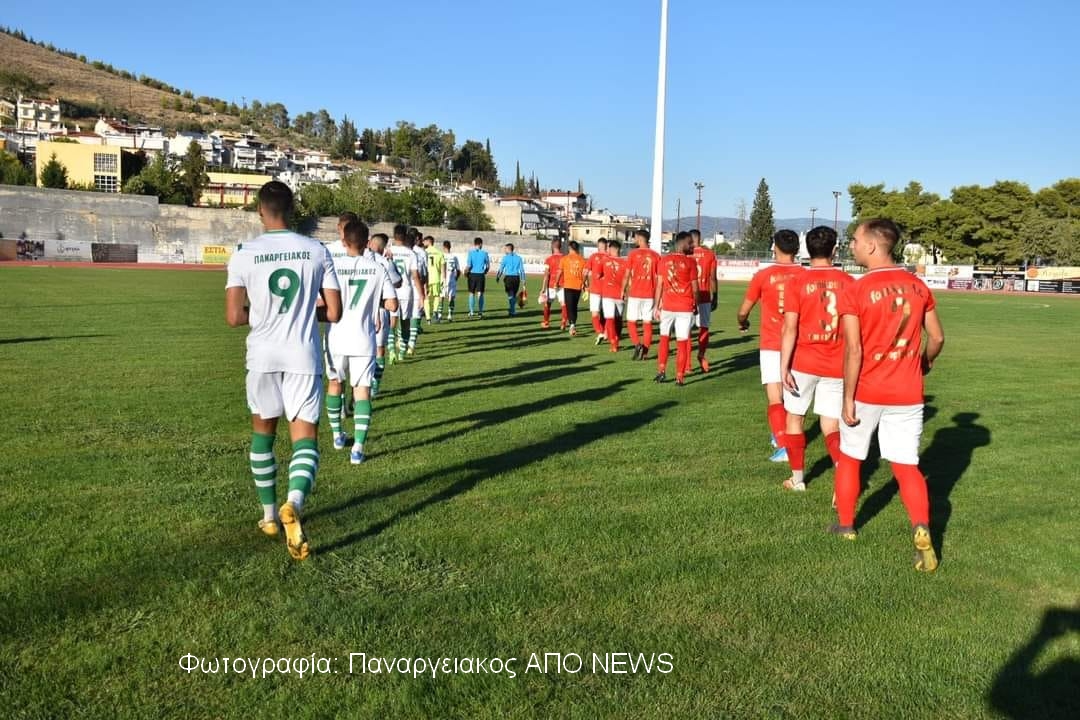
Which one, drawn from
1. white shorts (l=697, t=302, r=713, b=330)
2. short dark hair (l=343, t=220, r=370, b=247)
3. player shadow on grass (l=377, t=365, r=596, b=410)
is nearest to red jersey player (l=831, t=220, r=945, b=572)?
short dark hair (l=343, t=220, r=370, b=247)

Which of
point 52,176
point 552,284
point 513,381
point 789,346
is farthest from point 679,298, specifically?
point 52,176

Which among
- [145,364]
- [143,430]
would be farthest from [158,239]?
[143,430]

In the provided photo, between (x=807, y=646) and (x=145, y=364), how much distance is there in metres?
11.5

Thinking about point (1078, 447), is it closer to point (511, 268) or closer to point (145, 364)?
point (145, 364)

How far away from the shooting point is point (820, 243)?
638 centimetres

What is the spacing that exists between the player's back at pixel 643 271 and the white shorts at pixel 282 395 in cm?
971

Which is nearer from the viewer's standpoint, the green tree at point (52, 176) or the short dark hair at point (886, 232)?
the short dark hair at point (886, 232)

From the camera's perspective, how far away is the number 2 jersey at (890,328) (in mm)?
5121

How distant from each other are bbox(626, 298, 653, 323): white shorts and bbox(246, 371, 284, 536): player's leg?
1047 cm

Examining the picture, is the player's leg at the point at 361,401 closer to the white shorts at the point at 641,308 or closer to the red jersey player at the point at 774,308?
the red jersey player at the point at 774,308

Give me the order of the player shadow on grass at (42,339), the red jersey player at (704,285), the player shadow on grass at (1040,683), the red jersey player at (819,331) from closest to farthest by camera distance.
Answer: the player shadow on grass at (1040,683), the red jersey player at (819,331), the red jersey player at (704,285), the player shadow on grass at (42,339)

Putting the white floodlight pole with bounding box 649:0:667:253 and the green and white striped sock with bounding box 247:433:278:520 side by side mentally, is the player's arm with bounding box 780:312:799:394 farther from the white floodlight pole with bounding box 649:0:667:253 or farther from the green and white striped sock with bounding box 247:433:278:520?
the white floodlight pole with bounding box 649:0:667:253

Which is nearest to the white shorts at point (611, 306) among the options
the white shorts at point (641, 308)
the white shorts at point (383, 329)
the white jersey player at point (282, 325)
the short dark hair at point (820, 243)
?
the white shorts at point (641, 308)

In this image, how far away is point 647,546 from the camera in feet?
17.3
